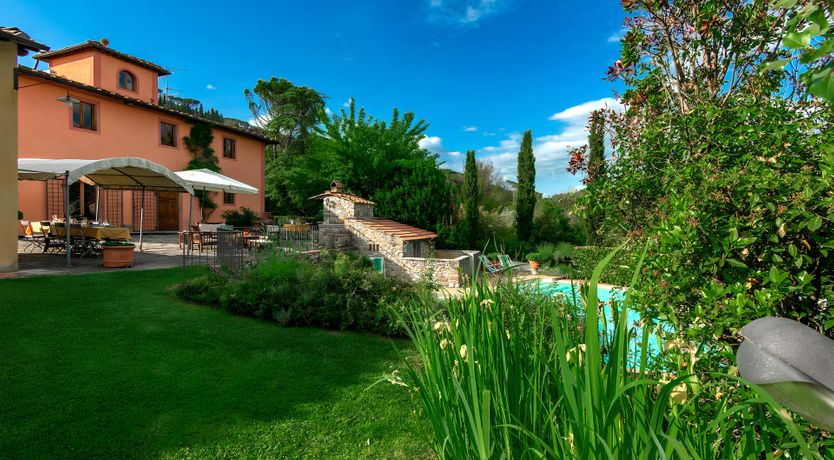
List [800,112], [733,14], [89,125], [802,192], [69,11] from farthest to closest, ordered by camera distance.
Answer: [89,125]
[69,11]
[733,14]
[800,112]
[802,192]

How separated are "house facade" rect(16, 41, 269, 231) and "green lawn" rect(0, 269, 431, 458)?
31.3 ft

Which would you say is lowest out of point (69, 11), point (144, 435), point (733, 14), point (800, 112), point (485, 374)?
point (144, 435)

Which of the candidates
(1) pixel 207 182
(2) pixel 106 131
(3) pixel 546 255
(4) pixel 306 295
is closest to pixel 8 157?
(1) pixel 207 182

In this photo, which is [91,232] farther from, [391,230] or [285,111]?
A: [285,111]

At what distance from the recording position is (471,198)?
17297 mm

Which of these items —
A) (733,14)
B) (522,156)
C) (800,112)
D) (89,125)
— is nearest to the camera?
(800,112)

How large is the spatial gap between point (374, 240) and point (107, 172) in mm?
9049

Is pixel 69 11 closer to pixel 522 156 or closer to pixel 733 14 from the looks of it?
pixel 733 14

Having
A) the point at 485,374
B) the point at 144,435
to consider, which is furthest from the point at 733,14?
the point at 144,435

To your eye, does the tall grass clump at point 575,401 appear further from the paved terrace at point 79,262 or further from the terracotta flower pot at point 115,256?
the terracotta flower pot at point 115,256

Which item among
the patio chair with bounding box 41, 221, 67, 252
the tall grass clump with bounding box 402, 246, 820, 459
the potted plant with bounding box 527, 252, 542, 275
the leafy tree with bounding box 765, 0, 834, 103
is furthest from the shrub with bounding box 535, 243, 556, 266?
the patio chair with bounding box 41, 221, 67, 252

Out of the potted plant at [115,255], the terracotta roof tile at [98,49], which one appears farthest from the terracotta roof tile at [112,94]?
the potted plant at [115,255]

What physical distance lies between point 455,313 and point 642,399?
0.85m

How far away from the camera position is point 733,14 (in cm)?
312
